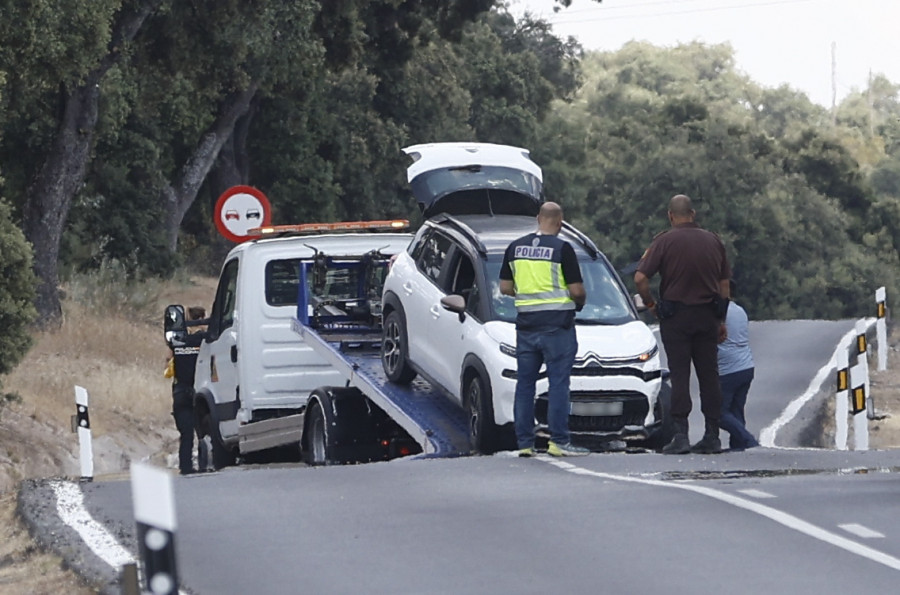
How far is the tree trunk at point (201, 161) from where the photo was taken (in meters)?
35.1

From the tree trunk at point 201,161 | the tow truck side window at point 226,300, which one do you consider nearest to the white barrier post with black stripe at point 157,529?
the tow truck side window at point 226,300

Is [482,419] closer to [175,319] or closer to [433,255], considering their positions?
Answer: [433,255]

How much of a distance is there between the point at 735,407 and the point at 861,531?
6.35 meters

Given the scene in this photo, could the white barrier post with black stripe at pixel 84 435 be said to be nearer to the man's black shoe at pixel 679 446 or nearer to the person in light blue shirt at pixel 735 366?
the person in light blue shirt at pixel 735 366

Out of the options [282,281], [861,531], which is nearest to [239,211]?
[282,281]

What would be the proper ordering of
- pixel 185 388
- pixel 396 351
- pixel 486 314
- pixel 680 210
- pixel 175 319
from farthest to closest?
1. pixel 185 388
2. pixel 175 319
3. pixel 396 351
4. pixel 486 314
5. pixel 680 210

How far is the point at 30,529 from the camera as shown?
9453 mm

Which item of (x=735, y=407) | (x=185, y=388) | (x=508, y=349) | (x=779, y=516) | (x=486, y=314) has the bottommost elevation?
(x=779, y=516)

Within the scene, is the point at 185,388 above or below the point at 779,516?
above

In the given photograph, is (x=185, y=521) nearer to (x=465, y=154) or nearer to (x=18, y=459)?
(x=465, y=154)

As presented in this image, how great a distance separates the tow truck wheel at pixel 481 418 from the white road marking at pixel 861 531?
4.60 m

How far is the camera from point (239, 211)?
22500mm

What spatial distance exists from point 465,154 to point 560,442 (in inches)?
142

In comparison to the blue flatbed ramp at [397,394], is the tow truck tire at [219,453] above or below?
below
